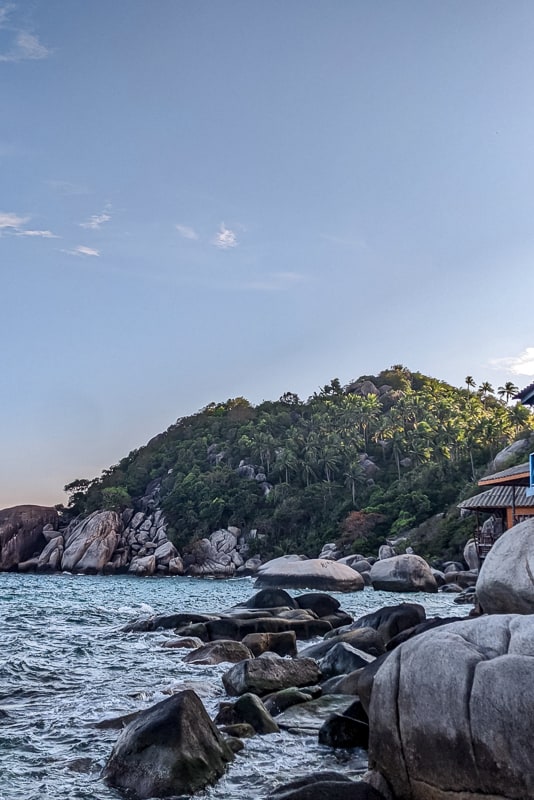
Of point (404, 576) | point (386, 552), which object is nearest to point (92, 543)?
point (386, 552)

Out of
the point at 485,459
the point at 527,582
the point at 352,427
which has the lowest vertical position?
the point at 527,582

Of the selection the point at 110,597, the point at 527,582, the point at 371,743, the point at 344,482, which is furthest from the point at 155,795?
the point at 344,482

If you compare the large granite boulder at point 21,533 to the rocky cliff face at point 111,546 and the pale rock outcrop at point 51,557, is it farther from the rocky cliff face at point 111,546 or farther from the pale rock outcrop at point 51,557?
the pale rock outcrop at point 51,557

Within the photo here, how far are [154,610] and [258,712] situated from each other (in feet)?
61.1

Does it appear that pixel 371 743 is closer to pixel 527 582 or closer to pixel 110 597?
pixel 527 582

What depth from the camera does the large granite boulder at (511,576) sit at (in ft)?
37.0

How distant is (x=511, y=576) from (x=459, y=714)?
6.47m

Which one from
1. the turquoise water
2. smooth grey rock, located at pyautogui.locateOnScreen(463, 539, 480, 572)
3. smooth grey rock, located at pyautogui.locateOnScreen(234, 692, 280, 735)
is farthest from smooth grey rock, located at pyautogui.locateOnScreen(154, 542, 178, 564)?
smooth grey rock, located at pyautogui.locateOnScreen(234, 692, 280, 735)


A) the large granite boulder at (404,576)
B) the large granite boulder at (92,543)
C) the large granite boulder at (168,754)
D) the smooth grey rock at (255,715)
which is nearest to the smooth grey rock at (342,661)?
the smooth grey rock at (255,715)

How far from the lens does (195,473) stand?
86312mm

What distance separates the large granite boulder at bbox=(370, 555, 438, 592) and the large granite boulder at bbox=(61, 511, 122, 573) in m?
42.8

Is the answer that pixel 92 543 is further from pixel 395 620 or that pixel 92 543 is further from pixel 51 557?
pixel 395 620

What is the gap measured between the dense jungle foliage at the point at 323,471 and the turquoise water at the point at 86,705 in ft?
123

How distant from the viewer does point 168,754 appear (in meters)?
6.88
